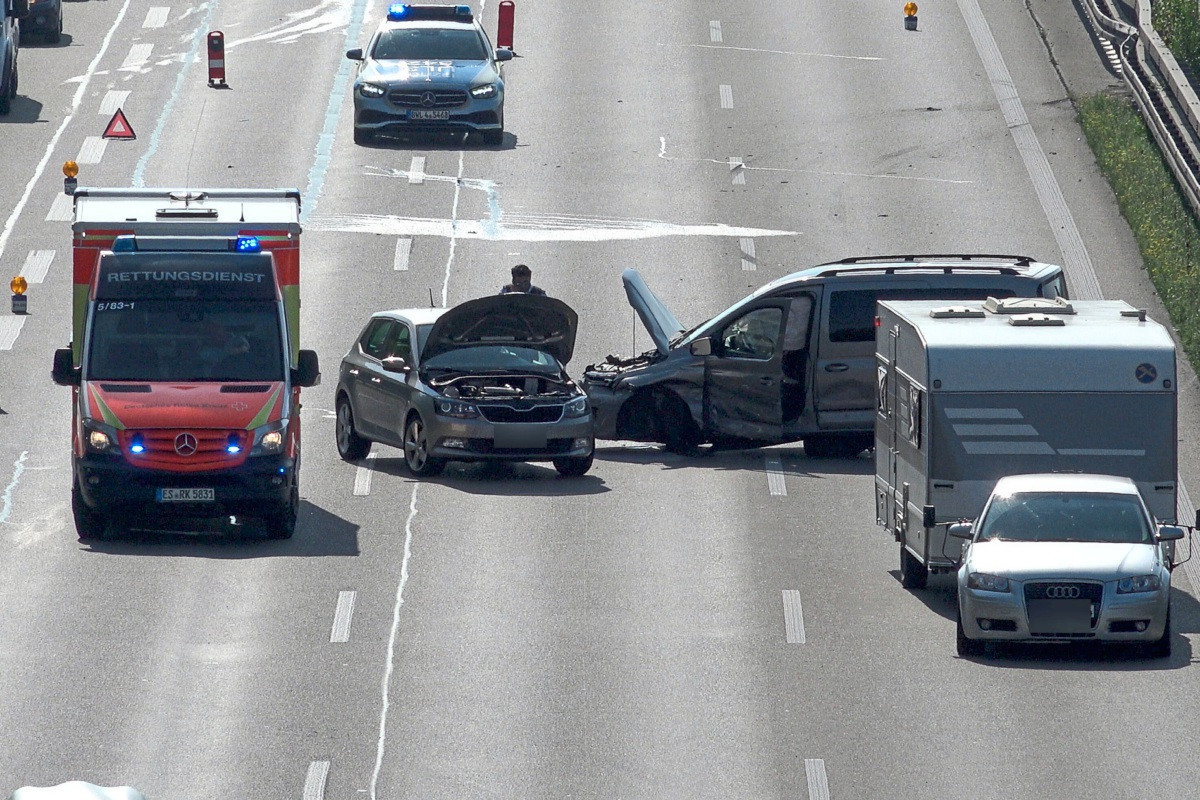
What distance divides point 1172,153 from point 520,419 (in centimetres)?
1577

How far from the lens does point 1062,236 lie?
111 feet

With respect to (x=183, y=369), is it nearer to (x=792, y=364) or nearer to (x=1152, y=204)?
(x=792, y=364)

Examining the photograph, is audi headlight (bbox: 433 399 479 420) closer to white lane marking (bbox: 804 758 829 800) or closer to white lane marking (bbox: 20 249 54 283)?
white lane marking (bbox: 804 758 829 800)

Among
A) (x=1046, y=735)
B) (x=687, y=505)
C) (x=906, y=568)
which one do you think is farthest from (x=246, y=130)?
(x=1046, y=735)

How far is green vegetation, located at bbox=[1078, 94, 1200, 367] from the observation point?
30.7 meters

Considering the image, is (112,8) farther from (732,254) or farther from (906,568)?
(906,568)

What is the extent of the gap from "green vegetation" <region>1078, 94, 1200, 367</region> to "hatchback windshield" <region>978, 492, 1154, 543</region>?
38.2 ft

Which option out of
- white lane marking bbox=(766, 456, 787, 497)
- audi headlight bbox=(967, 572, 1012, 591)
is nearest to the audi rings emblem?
white lane marking bbox=(766, 456, 787, 497)

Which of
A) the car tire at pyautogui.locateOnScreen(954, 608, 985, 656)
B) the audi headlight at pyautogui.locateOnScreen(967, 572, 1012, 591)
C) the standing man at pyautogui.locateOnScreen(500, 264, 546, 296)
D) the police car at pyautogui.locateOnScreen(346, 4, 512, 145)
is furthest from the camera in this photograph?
the police car at pyautogui.locateOnScreen(346, 4, 512, 145)

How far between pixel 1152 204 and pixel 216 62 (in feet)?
54.8

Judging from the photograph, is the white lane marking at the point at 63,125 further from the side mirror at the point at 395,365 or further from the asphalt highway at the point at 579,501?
the side mirror at the point at 395,365

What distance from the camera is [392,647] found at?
55.3ft

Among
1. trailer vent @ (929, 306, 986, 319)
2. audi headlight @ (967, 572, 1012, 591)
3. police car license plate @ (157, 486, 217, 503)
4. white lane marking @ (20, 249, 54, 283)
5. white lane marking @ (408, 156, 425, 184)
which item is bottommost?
white lane marking @ (20, 249, 54, 283)

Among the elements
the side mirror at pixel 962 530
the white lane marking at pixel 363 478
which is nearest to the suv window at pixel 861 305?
the white lane marking at pixel 363 478
